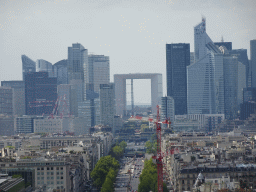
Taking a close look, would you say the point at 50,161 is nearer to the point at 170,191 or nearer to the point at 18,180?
the point at 170,191

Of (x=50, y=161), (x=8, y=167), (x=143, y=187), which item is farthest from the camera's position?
(x=143, y=187)

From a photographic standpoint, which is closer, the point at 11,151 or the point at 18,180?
the point at 18,180

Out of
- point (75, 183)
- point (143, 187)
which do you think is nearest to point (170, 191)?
point (143, 187)

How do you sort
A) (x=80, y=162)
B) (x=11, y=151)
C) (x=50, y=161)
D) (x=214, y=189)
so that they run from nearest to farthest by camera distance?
(x=214, y=189) < (x=50, y=161) < (x=80, y=162) < (x=11, y=151)

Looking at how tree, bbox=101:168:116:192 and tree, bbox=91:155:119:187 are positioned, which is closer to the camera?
tree, bbox=101:168:116:192

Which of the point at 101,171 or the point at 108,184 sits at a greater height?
the point at 101,171

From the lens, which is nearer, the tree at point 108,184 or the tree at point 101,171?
the tree at point 108,184

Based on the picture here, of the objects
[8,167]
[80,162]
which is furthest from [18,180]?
[80,162]

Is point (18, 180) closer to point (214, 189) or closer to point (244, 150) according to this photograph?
point (214, 189)

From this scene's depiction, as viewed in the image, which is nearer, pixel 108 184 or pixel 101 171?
pixel 108 184
